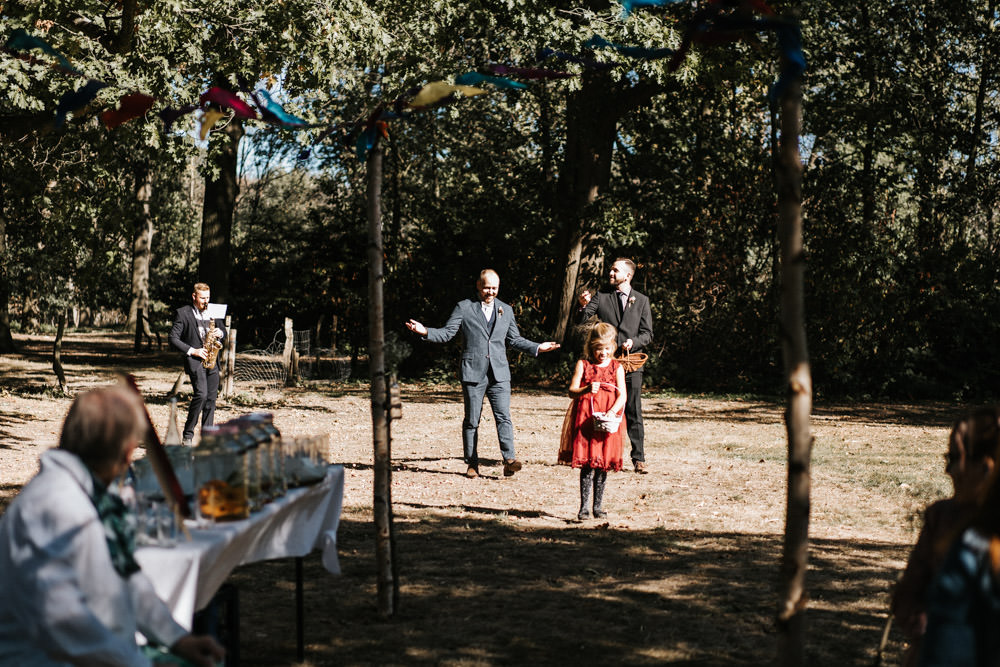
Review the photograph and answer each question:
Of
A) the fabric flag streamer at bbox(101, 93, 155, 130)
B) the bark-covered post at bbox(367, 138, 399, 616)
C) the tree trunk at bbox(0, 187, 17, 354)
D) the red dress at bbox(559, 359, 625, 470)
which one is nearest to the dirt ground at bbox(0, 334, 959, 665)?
the bark-covered post at bbox(367, 138, 399, 616)

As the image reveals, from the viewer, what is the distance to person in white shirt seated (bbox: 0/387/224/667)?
2.80m

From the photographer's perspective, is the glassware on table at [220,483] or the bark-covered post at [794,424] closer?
the bark-covered post at [794,424]

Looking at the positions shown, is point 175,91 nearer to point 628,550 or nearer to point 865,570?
point 628,550

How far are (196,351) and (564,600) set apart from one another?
763cm

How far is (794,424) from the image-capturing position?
11.9 ft

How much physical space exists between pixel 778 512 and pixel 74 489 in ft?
25.8

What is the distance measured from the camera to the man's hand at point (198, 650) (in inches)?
127

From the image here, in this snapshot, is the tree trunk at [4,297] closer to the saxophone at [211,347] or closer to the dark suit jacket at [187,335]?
the dark suit jacket at [187,335]

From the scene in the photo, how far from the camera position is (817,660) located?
5.42 meters

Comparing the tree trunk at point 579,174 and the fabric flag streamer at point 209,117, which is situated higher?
the tree trunk at point 579,174

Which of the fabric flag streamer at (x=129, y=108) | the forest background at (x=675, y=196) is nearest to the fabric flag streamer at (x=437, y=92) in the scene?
the fabric flag streamer at (x=129, y=108)

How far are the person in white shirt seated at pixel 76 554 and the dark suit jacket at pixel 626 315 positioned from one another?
28.5 feet

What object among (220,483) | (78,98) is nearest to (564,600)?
(220,483)

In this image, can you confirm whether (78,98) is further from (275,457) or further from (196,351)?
(196,351)
